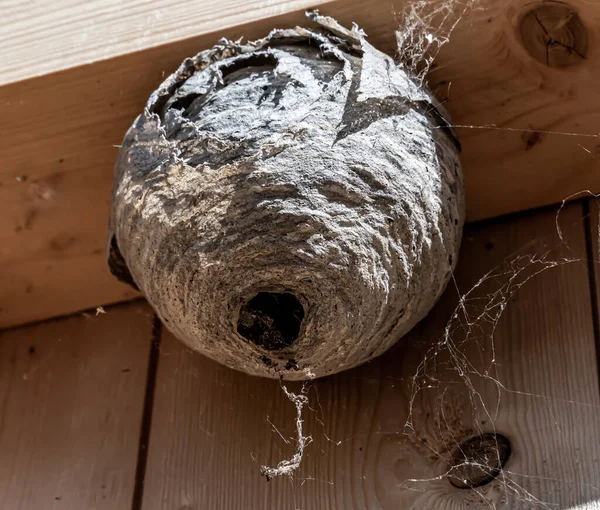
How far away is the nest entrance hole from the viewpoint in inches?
40.8

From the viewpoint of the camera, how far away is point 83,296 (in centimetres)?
149

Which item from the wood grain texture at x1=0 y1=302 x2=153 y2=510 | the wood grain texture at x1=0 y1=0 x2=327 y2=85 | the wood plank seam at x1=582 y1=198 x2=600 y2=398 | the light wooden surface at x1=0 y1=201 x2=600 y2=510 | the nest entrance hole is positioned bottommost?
the wood grain texture at x1=0 y1=302 x2=153 y2=510

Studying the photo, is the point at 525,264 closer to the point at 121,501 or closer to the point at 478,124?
the point at 478,124

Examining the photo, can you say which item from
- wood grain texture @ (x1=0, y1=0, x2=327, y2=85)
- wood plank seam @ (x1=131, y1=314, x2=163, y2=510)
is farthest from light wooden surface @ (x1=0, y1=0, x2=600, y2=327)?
wood plank seam @ (x1=131, y1=314, x2=163, y2=510)

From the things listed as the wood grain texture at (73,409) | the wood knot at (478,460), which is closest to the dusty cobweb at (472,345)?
the wood knot at (478,460)

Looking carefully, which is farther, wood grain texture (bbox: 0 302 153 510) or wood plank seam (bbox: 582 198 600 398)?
wood grain texture (bbox: 0 302 153 510)

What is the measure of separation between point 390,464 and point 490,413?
0.14m

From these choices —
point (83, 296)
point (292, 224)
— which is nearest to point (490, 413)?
point (292, 224)

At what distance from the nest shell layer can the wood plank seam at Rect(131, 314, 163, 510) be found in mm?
225

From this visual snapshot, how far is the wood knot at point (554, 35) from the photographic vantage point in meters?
1.18

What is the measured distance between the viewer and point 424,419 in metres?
1.20

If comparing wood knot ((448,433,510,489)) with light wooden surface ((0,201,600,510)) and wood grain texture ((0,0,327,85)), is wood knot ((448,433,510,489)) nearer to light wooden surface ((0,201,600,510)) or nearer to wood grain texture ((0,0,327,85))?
light wooden surface ((0,201,600,510))

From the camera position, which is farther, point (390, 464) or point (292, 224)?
point (390, 464)

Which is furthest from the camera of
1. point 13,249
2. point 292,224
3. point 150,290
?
point 13,249
